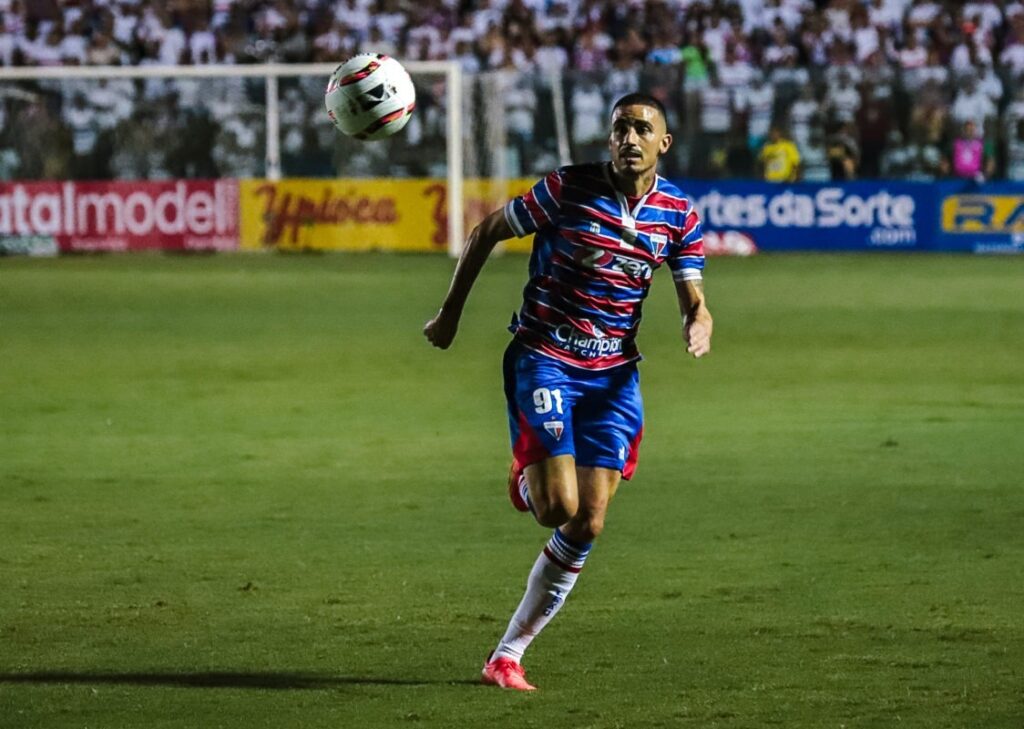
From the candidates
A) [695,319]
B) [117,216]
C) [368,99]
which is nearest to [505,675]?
[695,319]

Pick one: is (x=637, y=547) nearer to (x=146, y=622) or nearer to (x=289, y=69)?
(x=146, y=622)

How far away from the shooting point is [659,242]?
6523 mm

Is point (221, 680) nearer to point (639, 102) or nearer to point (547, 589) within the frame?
point (547, 589)

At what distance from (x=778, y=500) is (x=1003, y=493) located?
1231mm

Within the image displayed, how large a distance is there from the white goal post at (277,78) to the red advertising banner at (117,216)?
1063 mm

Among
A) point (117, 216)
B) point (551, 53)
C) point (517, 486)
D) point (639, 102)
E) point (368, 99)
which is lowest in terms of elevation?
point (117, 216)

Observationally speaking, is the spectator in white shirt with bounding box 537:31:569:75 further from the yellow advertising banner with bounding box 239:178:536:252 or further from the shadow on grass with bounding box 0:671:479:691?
the shadow on grass with bounding box 0:671:479:691

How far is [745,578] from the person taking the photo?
7984 mm

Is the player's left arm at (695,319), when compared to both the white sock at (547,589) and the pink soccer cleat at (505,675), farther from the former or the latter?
the pink soccer cleat at (505,675)

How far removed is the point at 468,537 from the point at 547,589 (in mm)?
2681

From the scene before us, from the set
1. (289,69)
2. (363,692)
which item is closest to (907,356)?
(363,692)

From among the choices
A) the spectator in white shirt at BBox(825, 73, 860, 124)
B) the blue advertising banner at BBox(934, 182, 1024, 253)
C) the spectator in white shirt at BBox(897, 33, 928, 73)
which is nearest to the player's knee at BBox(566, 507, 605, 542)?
the blue advertising banner at BBox(934, 182, 1024, 253)

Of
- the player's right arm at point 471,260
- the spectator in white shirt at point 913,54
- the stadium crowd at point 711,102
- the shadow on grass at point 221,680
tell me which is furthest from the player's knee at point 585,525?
the spectator in white shirt at point 913,54

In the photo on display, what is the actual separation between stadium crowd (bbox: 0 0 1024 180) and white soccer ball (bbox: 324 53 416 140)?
19692 mm
